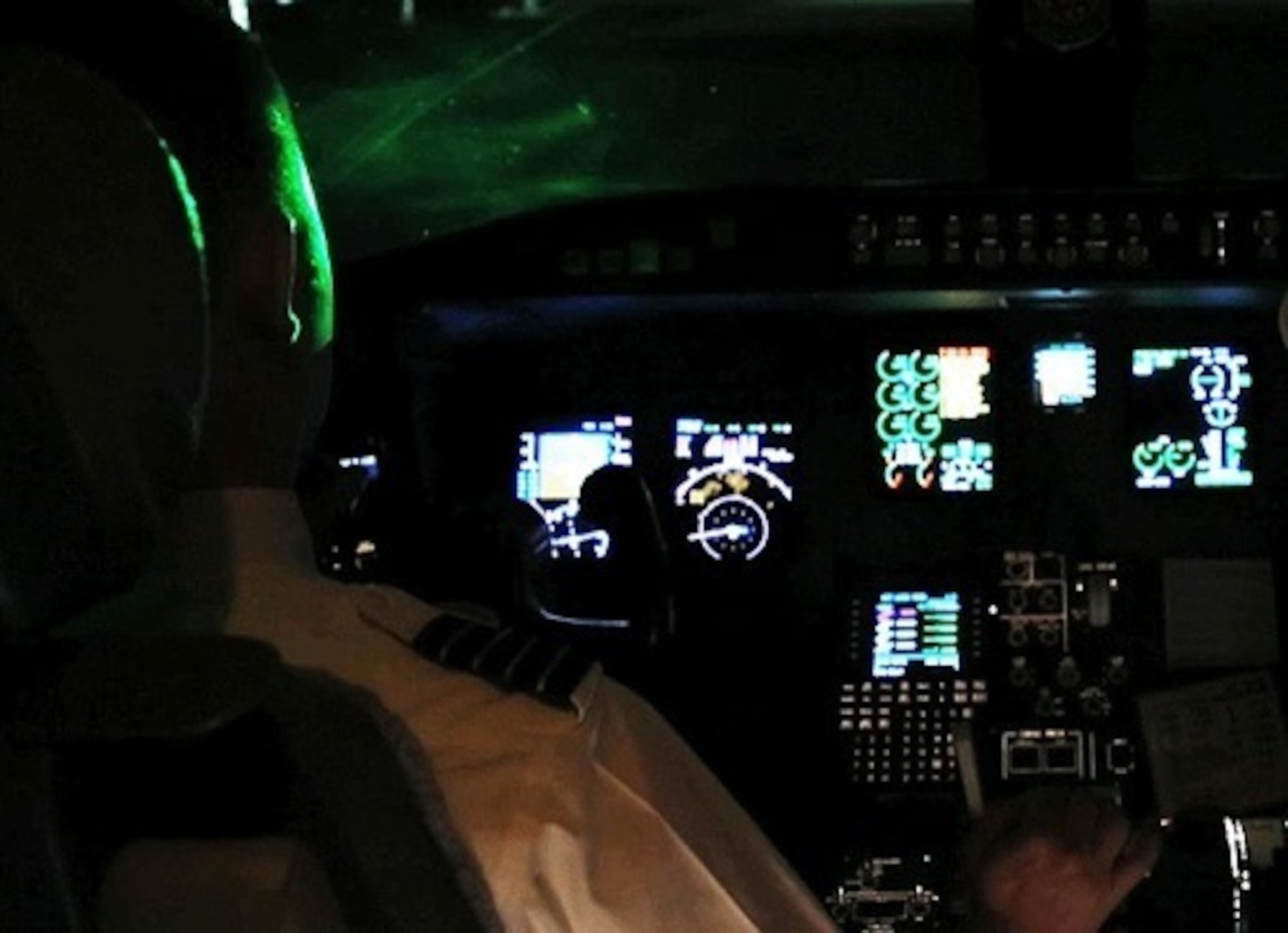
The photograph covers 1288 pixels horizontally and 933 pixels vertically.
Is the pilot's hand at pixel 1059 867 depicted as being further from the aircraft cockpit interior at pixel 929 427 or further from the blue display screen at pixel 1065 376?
the blue display screen at pixel 1065 376

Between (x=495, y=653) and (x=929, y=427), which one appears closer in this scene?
(x=495, y=653)

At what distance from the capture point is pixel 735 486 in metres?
3.35

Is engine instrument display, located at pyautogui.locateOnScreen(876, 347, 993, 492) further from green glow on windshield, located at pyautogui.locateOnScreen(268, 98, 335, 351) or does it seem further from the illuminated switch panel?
green glow on windshield, located at pyautogui.locateOnScreen(268, 98, 335, 351)

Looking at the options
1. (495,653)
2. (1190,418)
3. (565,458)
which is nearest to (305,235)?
(495,653)

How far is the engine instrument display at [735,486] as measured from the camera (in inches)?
131

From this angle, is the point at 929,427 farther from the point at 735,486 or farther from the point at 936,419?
the point at 735,486

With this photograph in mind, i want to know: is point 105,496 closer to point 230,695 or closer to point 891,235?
point 230,695

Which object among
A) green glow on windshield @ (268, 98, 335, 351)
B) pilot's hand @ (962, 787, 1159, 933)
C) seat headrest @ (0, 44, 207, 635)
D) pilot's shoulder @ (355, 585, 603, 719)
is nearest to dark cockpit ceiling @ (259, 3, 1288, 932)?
green glow on windshield @ (268, 98, 335, 351)

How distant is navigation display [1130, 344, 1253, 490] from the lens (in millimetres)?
3240

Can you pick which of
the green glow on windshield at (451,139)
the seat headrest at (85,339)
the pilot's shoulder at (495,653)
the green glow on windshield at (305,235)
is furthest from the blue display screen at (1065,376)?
the seat headrest at (85,339)

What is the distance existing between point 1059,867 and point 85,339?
65 cm

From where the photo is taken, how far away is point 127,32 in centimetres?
155

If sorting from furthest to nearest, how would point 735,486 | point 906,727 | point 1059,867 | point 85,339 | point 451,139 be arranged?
1. point 451,139
2. point 735,486
3. point 906,727
4. point 1059,867
5. point 85,339

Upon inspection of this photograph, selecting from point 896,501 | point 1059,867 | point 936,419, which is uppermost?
point 1059,867
